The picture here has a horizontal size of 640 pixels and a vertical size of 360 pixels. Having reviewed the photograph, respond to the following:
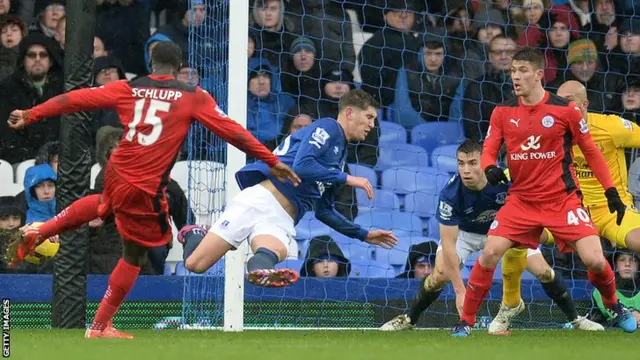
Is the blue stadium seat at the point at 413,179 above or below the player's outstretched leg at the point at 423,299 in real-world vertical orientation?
above

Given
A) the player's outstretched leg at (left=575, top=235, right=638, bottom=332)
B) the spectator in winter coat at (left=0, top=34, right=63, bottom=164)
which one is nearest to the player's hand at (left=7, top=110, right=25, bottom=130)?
the player's outstretched leg at (left=575, top=235, right=638, bottom=332)

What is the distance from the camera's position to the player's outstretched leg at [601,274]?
9.10 meters

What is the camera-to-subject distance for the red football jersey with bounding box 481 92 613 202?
9.08 metres

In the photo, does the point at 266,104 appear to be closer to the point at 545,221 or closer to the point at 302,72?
the point at 302,72

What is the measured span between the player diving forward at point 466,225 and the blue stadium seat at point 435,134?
296cm

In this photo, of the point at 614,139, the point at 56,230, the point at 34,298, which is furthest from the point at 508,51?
the point at 56,230

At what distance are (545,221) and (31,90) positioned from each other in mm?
5703

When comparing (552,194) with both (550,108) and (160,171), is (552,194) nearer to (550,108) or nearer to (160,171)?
(550,108)

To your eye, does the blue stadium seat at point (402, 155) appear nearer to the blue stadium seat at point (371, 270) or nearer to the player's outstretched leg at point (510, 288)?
the blue stadium seat at point (371, 270)

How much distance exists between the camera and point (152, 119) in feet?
27.0

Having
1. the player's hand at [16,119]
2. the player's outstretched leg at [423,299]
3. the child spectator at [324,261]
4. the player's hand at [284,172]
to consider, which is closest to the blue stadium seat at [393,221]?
the child spectator at [324,261]

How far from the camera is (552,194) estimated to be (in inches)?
359

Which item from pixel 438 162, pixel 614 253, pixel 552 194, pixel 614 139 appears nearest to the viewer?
pixel 552 194

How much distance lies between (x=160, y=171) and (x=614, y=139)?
13.0ft
